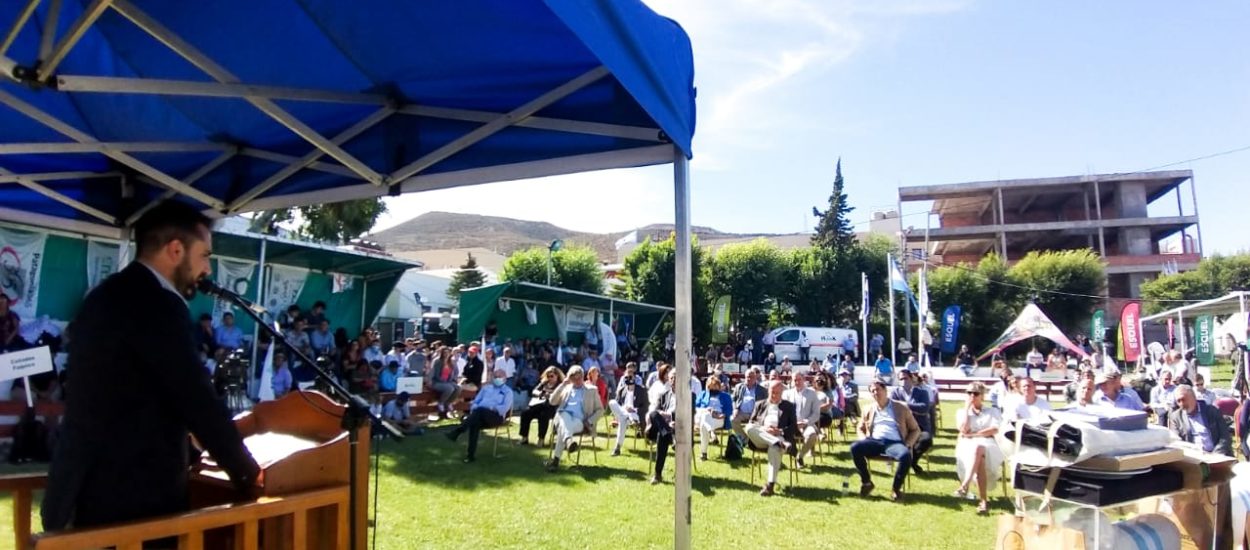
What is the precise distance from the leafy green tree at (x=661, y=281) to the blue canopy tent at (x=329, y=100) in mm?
37202

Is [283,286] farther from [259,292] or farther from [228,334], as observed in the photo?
[228,334]

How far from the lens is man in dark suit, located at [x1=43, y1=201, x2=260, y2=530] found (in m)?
1.91

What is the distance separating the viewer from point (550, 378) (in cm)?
1251

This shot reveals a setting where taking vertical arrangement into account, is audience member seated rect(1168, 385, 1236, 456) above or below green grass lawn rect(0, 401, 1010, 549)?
above

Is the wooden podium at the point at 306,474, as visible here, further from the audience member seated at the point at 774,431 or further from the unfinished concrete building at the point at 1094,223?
the unfinished concrete building at the point at 1094,223

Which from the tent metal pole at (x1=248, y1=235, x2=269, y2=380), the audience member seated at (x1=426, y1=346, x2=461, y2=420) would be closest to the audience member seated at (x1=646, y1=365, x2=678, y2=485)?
the audience member seated at (x1=426, y1=346, x2=461, y2=420)

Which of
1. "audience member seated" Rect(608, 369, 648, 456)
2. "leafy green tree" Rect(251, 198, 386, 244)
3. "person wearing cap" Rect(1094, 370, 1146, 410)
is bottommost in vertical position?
"audience member seated" Rect(608, 369, 648, 456)

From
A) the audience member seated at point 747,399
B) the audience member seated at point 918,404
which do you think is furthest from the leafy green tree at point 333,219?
the audience member seated at point 918,404

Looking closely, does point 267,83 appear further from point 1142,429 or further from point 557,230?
point 557,230

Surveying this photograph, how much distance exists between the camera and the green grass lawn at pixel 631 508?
6.46 meters

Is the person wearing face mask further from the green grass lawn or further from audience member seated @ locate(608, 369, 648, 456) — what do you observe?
audience member seated @ locate(608, 369, 648, 456)

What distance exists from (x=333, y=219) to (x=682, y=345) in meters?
15.0

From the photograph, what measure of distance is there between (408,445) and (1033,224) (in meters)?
56.7

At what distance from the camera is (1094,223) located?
54594mm
